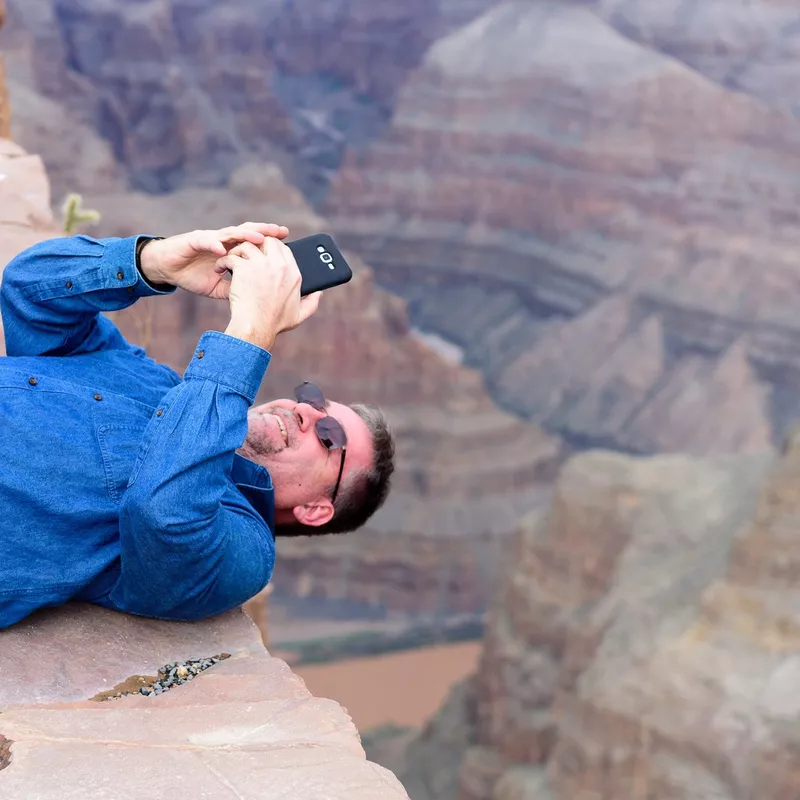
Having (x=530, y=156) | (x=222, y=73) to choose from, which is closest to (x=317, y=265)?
(x=530, y=156)

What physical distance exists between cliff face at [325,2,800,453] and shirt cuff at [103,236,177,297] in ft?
48.9

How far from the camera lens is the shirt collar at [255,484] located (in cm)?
158

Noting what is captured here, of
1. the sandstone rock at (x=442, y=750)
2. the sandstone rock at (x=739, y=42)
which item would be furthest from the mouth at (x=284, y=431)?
the sandstone rock at (x=739, y=42)

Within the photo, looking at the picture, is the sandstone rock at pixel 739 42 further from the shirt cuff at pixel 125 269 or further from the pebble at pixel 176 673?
the pebble at pixel 176 673

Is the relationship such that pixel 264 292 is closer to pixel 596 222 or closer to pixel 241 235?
pixel 241 235

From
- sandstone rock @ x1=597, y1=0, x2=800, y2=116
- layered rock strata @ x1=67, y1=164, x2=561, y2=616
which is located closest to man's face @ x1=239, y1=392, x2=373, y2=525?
layered rock strata @ x1=67, y1=164, x2=561, y2=616

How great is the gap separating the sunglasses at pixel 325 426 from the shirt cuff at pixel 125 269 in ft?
0.87

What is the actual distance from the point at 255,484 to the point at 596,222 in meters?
16.9

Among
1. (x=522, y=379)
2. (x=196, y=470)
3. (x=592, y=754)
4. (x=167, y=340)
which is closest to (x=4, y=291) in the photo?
(x=196, y=470)

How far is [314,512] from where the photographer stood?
168 cm

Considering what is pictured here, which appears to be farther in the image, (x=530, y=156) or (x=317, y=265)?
(x=530, y=156)

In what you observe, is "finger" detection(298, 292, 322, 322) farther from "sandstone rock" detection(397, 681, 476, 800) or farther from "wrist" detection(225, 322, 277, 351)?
"sandstone rock" detection(397, 681, 476, 800)

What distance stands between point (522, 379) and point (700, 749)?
12.3m

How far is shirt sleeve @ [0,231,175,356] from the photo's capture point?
1509 millimetres
